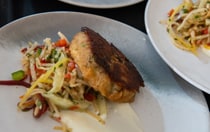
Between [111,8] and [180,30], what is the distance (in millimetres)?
370

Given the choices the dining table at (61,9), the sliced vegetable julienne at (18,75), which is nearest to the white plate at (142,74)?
the sliced vegetable julienne at (18,75)

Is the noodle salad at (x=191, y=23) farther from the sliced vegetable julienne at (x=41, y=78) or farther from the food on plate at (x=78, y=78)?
the sliced vegetable julienne at (x=41, y=78)

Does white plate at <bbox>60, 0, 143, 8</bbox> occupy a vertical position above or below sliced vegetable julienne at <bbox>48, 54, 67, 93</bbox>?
above

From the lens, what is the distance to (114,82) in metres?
1.45

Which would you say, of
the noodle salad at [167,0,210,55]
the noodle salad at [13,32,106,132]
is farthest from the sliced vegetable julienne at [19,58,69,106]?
the noodle salad at [167,0,210,55]

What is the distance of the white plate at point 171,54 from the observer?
5.22 ft

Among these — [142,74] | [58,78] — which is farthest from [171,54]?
[58,78]

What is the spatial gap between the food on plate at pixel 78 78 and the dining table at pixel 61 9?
373 mm

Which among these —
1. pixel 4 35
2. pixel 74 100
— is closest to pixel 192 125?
pixel 74 100

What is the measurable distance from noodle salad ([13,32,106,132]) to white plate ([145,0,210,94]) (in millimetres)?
357

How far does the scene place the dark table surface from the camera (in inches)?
75.2

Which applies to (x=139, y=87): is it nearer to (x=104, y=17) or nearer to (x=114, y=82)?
(x=114, y=82)

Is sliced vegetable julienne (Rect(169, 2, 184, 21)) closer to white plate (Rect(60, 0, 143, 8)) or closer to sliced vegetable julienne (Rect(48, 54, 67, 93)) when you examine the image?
white plate (Rect(60, 0, 143, 8))

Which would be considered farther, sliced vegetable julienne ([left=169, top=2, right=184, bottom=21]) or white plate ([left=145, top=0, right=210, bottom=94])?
sliced vegetable julienne ([left=169, top=2, right=184, bottom=21])
